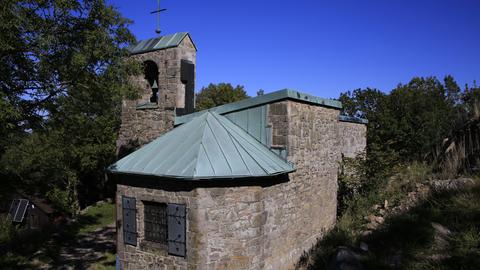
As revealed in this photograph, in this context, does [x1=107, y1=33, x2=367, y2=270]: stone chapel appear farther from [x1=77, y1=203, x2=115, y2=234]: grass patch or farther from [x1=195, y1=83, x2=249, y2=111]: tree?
[x1=195, y1=83, x2=249, y2=111]: tree

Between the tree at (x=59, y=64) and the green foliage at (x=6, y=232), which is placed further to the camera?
the green foliage at (x=6, y=232)

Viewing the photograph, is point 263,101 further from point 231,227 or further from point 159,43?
point 159,43

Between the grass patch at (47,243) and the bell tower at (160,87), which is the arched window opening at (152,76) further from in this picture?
the grass patch at (47,243)

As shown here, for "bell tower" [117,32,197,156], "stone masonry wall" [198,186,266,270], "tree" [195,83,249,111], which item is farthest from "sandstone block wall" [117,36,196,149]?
"tree" [195,83,249,111]

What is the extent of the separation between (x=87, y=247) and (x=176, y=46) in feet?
24.4

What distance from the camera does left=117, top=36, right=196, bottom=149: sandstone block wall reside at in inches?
379

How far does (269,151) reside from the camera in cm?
798

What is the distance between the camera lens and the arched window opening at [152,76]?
1030 cm

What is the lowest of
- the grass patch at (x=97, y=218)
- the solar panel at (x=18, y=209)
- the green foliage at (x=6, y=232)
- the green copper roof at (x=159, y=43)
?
the solar panel at (x=18, y=209)

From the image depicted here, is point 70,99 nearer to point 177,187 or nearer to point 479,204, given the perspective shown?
point 177,187

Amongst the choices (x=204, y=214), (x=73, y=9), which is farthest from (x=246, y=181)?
(x=73, y=9)

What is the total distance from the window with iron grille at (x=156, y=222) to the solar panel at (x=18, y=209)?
1900 cm

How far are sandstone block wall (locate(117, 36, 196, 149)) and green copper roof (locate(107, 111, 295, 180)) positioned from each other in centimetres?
180

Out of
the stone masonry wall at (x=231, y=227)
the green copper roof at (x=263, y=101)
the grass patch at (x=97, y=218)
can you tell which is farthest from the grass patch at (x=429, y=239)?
the grass patch at (x=97, y=218)
